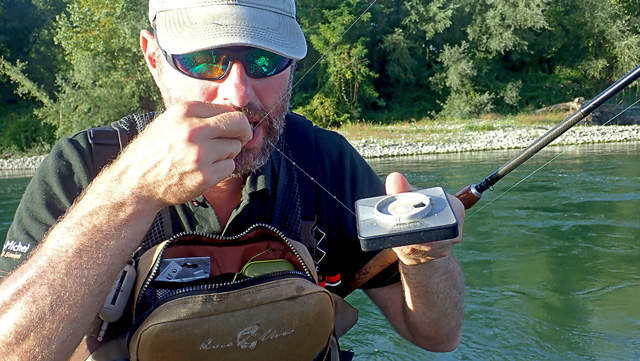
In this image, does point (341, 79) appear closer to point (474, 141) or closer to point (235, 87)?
point (474, 141)

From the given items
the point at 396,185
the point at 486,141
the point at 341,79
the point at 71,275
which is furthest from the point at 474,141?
the point at 71,275

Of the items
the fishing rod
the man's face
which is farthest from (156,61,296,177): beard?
the fishing rod

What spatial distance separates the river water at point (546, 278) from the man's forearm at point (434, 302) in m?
1.17

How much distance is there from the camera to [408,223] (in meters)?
1.22

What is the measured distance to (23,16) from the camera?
27.3m

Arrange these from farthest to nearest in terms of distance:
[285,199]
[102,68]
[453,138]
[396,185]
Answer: [102,68], [453,138], [285,199], [396,185]

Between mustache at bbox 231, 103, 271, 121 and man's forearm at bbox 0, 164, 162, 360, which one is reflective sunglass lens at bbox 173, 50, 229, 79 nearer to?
mustache at bbox 231, 103, 271, 121

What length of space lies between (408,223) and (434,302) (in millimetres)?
486

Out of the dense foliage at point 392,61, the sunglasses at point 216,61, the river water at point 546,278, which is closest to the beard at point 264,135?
the sunglasses at point 216,61

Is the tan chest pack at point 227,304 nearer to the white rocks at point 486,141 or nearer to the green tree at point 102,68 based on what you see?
the white rocks at point 486,141

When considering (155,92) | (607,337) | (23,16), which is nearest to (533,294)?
(607,337)

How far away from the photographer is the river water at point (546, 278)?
2.96 m

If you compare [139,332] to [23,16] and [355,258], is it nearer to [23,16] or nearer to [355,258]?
[355,258]

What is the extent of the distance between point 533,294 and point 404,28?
77.4 feet
